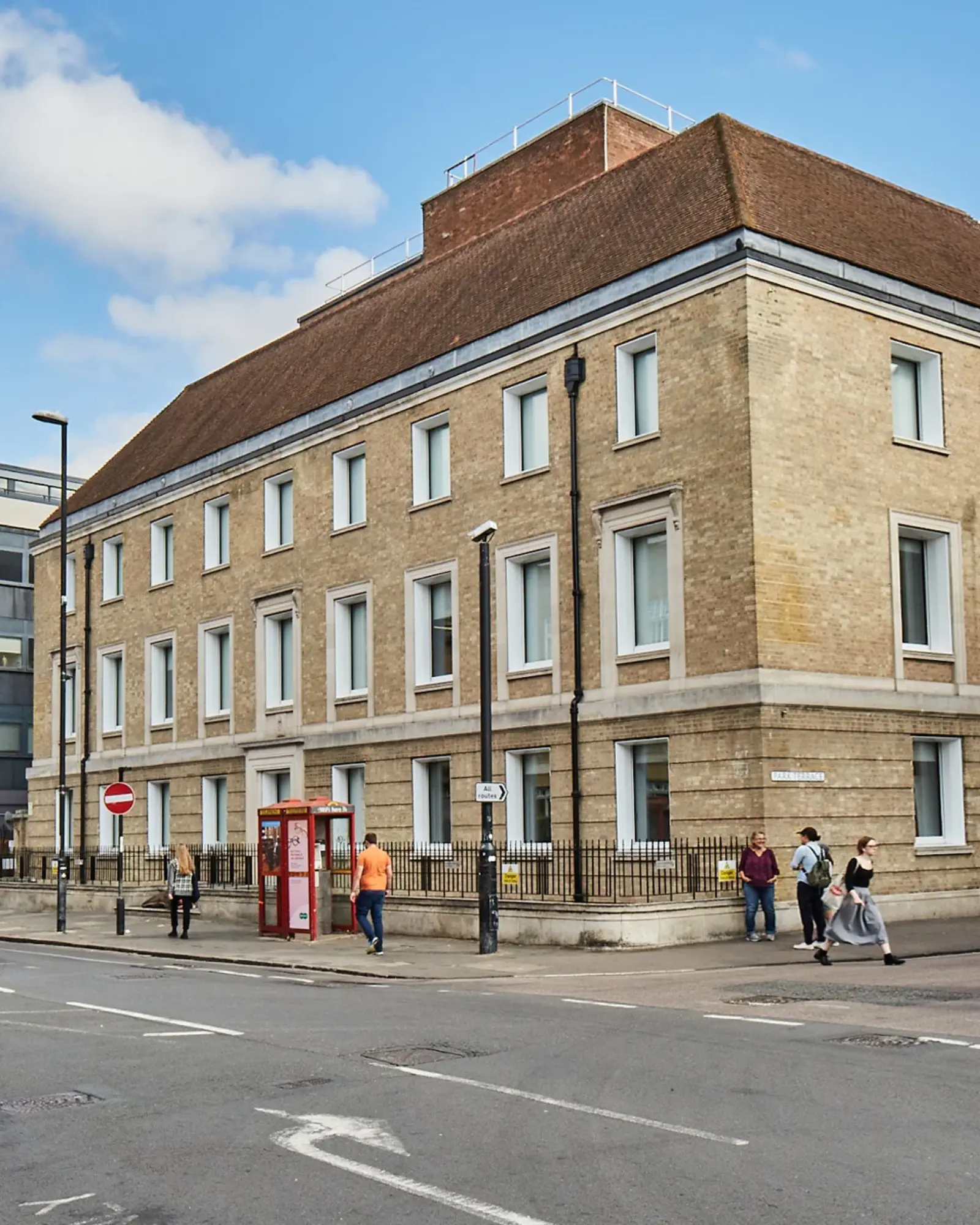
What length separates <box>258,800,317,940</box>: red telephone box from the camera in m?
25.4

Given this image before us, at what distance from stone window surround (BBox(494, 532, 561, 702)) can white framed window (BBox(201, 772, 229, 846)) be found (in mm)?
11567

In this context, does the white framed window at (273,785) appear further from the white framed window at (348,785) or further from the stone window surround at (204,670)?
the white framed window at (348,785)

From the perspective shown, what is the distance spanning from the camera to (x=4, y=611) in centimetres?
6109

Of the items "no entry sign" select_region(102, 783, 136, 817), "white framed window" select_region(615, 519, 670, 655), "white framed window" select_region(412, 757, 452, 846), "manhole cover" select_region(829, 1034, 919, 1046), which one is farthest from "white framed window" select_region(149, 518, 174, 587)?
"manhole cover" select_region(829, 1034, 919, 1046)

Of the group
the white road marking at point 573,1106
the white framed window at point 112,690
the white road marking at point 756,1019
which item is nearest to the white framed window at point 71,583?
the white framed window at point 112,690

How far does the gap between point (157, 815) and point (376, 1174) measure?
34.1 m

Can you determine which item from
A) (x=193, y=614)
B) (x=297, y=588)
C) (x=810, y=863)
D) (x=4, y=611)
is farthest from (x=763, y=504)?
(x=4, y=611)

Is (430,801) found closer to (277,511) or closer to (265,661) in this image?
(265,661)

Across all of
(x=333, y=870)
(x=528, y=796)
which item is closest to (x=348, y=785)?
(x=528, y=796)

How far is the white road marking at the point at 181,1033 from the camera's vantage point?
41.5 feet

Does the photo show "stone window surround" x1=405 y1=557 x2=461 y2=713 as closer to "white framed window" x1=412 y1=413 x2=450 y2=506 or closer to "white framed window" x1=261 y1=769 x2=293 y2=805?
"white framed window" x1=412 y1=413 x2=450 y2=506

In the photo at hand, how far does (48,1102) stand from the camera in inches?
374

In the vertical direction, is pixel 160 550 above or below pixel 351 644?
above

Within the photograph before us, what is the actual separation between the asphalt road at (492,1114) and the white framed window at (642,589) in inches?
468
